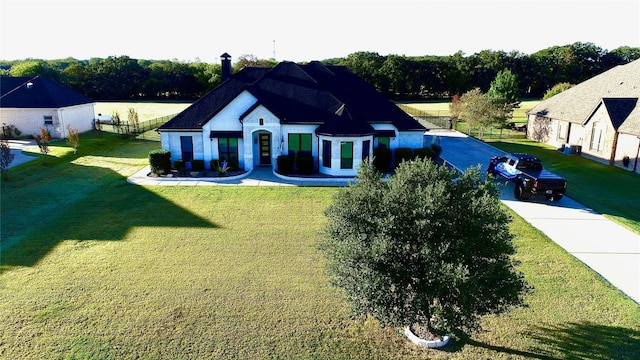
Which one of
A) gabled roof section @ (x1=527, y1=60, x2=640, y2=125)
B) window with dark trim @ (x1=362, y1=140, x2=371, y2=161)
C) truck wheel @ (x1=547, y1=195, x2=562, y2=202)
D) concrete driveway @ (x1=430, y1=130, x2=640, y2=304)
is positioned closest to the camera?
concrete driveway @ (x1=430, y1=130, x2=640, y2=304)

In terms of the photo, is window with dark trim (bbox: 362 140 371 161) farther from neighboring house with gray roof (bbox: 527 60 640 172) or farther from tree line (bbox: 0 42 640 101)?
tree line (bbox: 0 42 640 101)

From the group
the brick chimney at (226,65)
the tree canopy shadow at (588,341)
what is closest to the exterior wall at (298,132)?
the brick chimney at (226,65)

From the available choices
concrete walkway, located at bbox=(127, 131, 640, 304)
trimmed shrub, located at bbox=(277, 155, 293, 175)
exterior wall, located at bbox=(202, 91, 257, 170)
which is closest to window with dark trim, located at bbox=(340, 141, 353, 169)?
concrete walkway, located at bbox=(127, 131, 640, 304)

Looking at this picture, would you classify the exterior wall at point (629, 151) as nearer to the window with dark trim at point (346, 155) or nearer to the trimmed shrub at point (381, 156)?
the trimmed shrub at point (381, 156)

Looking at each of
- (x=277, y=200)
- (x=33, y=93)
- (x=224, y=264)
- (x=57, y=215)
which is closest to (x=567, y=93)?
(x=277, y=200)

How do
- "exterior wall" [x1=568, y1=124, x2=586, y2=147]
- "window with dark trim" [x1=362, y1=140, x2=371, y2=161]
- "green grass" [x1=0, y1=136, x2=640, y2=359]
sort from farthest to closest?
"exterior wall" [x1=568, y1=124, x2=586, y2=147]
"window with dark trim" [x1=362, y1=140, x2=371, y2=161]
"green grass" [x1=0, y1=136, x2=640, y2=359]

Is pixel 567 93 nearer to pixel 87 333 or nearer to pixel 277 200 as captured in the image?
pixel 277 200
